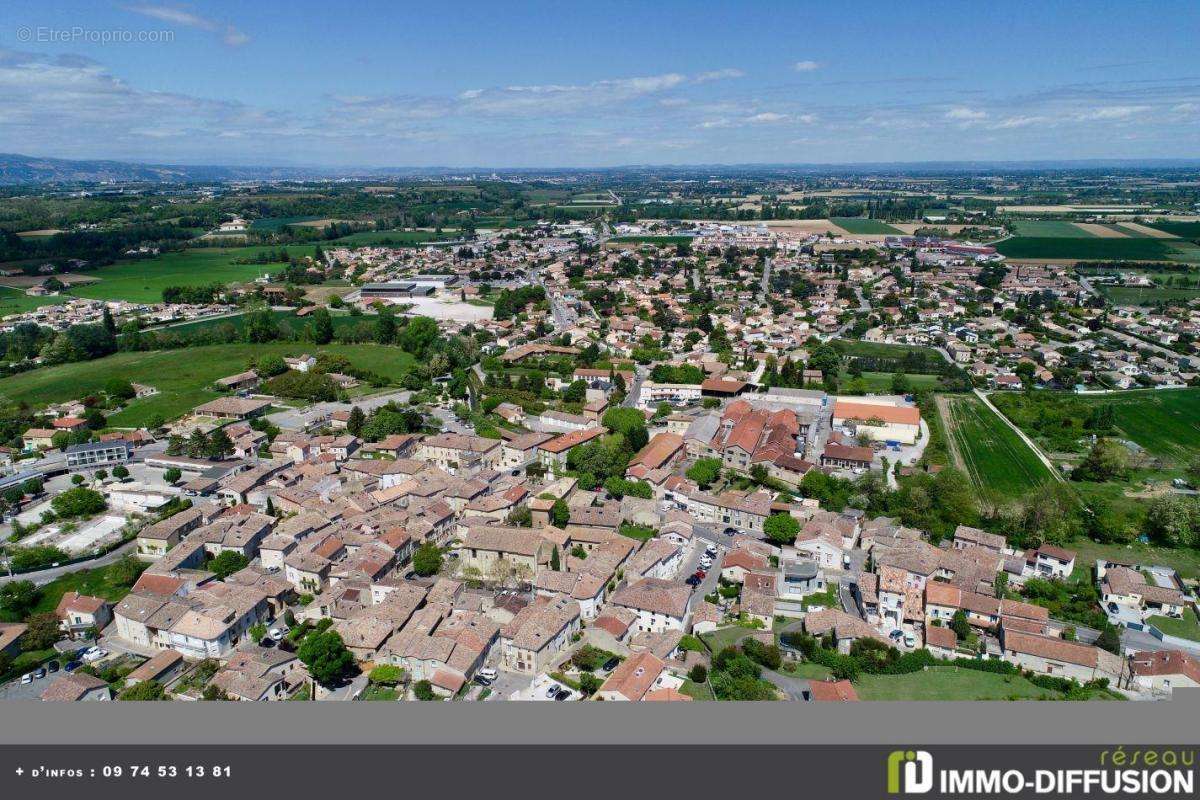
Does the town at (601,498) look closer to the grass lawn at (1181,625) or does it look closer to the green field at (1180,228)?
the grass lawn at (1181,625)

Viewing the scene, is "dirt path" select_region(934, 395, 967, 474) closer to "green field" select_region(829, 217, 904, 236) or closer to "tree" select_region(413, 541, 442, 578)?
"tree" select_region(413, 541, 442, 578)

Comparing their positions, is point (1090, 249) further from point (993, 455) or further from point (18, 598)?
point (18, 598)

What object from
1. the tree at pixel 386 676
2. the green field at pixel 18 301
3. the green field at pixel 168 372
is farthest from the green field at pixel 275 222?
the tree at pixel 386 676

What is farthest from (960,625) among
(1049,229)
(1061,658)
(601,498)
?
(1049,229)

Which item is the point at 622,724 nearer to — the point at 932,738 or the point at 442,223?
the point at 932,738

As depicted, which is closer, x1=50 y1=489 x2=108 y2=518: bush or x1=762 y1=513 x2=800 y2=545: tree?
x1=762 y1=513 x2=800 y2=545: tree

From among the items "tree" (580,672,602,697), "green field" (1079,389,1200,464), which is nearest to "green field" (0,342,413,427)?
"tree" (580,672,602,697)

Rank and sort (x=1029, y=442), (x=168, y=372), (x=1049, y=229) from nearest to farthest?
(x=1029, y=442)
(x=168, y=372)
(x=1049, y=229)

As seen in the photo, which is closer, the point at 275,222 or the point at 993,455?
the point at 993,455
